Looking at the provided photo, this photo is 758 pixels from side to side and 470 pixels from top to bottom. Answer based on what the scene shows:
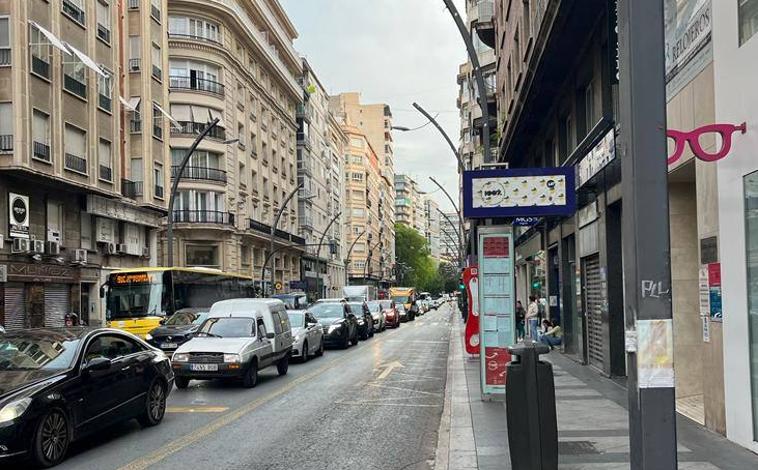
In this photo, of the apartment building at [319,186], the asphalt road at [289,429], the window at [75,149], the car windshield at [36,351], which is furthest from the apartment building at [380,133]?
the car windshield at [36,351]

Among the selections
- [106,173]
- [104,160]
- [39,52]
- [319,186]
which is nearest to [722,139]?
[39,52]

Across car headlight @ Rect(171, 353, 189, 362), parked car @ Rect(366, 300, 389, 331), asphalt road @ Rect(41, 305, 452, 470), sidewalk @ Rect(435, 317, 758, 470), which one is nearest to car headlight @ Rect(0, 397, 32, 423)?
asphalt road @ Rect(41, 305, 452, 470)

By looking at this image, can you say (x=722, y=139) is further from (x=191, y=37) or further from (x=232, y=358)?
(x=191, y=37)

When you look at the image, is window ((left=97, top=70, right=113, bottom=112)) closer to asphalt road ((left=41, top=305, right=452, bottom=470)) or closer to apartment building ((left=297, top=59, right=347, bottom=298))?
asphalt road ((left=41, top=305, right=452, bottom=470))

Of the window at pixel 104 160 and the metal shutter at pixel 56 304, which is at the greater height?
the window at pixel 104 160

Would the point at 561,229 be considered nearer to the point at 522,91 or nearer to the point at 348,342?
the point at 522,91

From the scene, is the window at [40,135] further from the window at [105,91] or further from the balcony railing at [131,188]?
the balcony railing at [131,188]

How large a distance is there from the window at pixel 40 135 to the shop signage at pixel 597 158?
20.6m

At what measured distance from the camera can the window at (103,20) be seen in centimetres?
3356

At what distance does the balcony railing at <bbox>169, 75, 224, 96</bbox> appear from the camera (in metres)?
49.2

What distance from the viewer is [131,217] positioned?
35969mm

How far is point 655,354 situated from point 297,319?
17.5 meters

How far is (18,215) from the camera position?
26.9 metres

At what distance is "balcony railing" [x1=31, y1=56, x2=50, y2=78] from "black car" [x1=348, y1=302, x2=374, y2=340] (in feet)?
49.6
